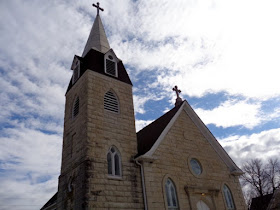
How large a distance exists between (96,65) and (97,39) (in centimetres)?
412

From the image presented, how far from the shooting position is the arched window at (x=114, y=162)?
1214cm

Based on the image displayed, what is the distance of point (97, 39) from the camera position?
18.6 metres

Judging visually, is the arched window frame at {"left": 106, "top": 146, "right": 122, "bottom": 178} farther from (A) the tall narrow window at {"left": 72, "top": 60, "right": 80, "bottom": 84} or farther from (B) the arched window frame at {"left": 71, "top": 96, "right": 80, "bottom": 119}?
(A) the tall narrow window at {"left": 72, "top": 60, "right": 80, "bottom": 84}

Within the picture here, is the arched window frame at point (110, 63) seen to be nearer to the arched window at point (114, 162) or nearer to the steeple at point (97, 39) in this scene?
the steeple at point (97, 39)

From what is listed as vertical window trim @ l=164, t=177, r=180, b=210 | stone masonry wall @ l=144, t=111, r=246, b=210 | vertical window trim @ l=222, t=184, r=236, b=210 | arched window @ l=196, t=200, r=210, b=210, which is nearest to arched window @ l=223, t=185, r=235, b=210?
vertical window trim @ l=222, t=184, r=236, b=210

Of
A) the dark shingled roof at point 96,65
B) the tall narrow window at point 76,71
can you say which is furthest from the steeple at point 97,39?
the tall narrow window at point 76,71

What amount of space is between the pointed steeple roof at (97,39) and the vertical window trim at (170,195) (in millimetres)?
10161

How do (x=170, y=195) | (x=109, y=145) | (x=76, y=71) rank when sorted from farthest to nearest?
(x=76, y=71), (x=170, y=195), (x=109, y=145)

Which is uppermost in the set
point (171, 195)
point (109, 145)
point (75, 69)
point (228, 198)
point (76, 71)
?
point (75, 69)

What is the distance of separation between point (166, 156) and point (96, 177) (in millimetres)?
4394

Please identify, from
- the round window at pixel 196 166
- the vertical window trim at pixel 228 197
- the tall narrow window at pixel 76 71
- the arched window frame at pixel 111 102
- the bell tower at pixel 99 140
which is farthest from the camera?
the tall narrow window at pixel 76 71

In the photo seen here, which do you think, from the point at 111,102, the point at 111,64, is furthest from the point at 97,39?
the point at 111,102

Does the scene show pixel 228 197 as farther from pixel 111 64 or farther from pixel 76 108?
pixel 111 64

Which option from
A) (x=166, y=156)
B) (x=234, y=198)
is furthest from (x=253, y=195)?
(x=166, y=156)
